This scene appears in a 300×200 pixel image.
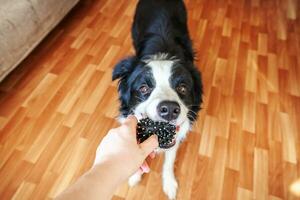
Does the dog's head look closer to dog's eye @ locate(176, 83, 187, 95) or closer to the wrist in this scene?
dog's eye @ locate(176, 83, 187, 95)

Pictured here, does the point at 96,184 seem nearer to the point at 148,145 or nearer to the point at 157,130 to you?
the point at 148,145

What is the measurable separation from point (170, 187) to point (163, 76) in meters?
0.66

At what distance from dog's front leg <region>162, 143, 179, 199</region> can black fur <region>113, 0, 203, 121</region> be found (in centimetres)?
24

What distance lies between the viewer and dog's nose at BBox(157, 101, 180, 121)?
1004 mm

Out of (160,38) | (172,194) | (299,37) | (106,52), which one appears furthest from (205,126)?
(299,37)

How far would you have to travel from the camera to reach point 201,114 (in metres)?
1.80

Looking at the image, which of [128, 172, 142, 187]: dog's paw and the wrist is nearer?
the wrist

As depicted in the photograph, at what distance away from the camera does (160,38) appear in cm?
159

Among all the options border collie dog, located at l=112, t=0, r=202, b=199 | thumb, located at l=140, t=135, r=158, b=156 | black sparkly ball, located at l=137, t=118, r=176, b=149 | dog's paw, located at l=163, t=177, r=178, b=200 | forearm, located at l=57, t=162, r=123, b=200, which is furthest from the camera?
dog's paw, located at l=163, t=177, r=178, b=200

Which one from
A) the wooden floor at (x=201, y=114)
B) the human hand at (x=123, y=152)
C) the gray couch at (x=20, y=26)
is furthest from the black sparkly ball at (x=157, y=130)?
the gray couch at (x=20, y=26)

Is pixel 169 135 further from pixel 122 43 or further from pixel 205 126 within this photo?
pixel 122 43

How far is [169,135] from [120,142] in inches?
13.0

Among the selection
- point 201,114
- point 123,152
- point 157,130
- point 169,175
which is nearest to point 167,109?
point 157,130

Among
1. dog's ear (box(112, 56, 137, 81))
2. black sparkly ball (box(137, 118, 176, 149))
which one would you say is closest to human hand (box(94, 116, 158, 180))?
black sparkly ball (box(137, 118, 176, 149))
